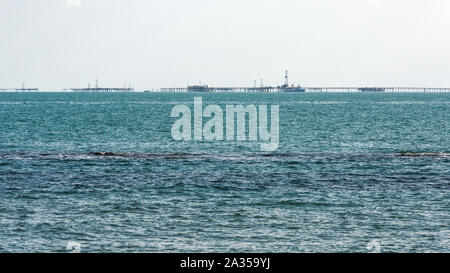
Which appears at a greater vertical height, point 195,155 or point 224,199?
point 224,199

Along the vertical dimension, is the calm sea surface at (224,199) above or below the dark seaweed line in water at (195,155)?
above

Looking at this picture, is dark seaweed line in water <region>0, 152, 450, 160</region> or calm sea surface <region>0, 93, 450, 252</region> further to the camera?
dark seaweed line in water <region>0, 152, 450, 160</region>

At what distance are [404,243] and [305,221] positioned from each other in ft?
17.1

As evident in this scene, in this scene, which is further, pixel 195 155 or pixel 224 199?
pixel 195 155

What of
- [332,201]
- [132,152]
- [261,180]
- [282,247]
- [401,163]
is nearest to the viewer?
[282,247]

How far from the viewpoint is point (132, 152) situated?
208 feet

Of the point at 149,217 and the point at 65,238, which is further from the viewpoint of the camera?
the point at 149,217

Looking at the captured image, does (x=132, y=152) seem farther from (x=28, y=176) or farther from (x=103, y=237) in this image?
(x=103, y=237)

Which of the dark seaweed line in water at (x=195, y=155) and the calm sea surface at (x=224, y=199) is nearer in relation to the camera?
the calm sea surface at (x=224, y=199)

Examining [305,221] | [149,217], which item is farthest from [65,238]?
[305,221]

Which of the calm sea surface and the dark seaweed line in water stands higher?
the calm sea surface
